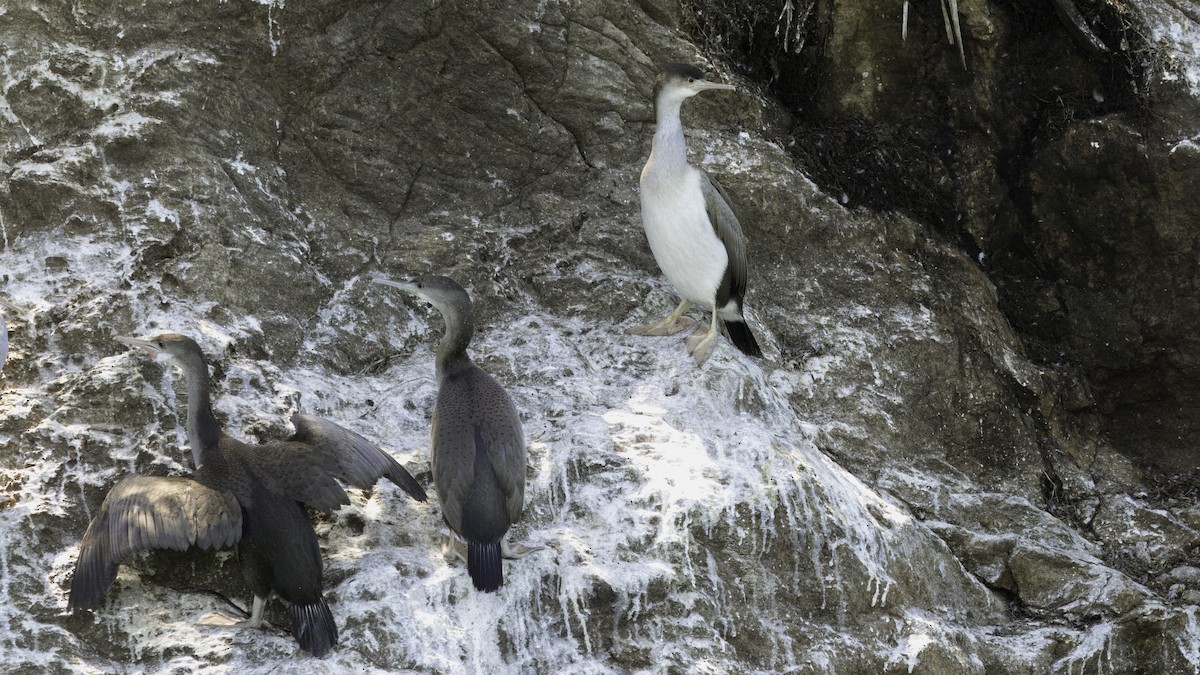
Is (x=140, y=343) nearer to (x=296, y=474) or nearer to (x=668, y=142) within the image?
(x=296, y=474)

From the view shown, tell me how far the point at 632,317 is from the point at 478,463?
2.17 m

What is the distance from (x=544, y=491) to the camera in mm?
6609

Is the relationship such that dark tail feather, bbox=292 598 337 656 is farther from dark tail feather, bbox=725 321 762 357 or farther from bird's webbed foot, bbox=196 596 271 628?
dark tail feather, bbox=725 321 762 357

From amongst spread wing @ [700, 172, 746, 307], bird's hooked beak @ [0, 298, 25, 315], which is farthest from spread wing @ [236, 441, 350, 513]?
spread wing @ [700, 172, 746, 307]

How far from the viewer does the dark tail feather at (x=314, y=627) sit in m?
5.51

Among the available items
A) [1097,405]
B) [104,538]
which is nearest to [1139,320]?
[1097,405]

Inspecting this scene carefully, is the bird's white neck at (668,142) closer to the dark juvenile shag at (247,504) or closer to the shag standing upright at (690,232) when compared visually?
the shag standing upright at (690,232)

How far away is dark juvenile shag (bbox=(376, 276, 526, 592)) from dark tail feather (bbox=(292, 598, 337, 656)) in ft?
2.11

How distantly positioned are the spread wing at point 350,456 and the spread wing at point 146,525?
529 millimetres

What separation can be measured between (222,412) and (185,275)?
3.09 ft

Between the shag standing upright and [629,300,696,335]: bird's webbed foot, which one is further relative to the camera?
[629,300,696,335]: bird's webbed foot

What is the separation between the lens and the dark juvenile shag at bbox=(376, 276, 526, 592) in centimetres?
591

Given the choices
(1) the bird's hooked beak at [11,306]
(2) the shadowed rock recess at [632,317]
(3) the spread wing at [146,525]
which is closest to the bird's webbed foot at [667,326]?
(2) the shadowed rock recess at [632,317]

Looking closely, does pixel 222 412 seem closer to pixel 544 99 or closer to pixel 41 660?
pixel 41 660
